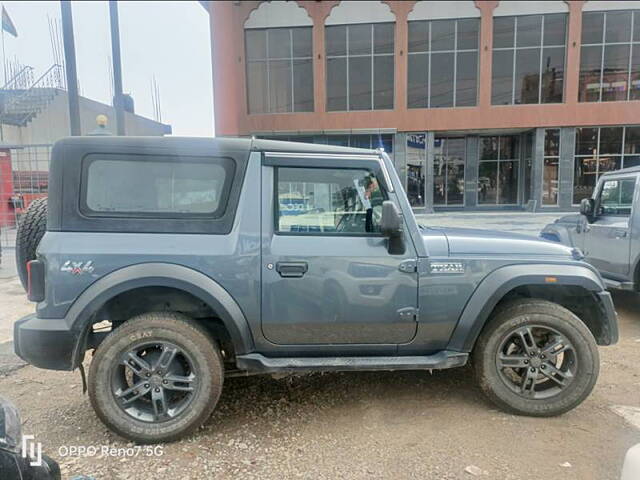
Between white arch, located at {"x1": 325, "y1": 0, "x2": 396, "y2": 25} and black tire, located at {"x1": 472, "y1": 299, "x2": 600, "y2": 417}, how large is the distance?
2089 cm

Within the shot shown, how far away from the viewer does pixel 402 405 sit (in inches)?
142

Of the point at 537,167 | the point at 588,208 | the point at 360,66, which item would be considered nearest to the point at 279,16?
the point at 360,66

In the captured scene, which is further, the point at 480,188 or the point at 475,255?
the point at 480,188

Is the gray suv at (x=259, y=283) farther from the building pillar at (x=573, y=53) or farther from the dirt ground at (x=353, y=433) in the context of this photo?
the building pillar at (x=573, y=53)

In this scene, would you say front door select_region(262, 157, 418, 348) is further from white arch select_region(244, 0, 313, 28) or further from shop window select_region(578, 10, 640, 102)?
shop window select_region(578, 10, 640, 102)

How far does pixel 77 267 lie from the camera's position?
118 inches

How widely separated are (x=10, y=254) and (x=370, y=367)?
11.5 m

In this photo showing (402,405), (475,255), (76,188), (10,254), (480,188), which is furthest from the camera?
(480,188)

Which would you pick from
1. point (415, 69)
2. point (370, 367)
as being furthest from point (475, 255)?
point (415, 69)

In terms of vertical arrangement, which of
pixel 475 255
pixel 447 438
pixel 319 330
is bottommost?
pixel 447 438

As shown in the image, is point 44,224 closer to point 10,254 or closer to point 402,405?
point 402,405

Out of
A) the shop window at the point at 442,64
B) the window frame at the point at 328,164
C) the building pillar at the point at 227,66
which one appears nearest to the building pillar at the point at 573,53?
the shop window at the point at 442,64

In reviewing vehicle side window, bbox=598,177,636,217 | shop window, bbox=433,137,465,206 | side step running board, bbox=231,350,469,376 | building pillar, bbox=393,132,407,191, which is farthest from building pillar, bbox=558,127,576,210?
side step running board, bbox=231,350,469,376

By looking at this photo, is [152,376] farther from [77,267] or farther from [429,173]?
[429,173]
